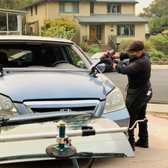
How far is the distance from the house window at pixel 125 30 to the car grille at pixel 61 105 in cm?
4394

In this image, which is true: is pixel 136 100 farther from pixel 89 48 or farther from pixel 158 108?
pixel 89 48

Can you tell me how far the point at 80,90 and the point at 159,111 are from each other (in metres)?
4.71

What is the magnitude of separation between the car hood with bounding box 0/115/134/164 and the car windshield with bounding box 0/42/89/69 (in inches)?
133

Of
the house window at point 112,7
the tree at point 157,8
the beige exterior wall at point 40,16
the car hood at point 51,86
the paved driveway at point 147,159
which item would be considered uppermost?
the tree at point 157,8

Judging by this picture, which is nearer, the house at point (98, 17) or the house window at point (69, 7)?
the house at point (98, 17)

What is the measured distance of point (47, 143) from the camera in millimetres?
2781

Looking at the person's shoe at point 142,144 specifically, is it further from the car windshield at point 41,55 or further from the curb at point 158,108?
the curb at point 158,108

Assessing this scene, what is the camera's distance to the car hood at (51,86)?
4.65 meters

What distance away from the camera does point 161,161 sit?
5.25 metres

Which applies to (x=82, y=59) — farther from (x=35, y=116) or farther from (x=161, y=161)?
(x=35, y=116)

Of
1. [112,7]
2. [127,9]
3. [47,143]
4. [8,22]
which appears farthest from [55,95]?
[127,9]

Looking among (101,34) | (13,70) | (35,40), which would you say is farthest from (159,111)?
(101,34)

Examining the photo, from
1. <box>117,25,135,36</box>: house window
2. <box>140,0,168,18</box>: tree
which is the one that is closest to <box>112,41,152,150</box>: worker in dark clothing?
<box>117,25,135,36</box>: house window

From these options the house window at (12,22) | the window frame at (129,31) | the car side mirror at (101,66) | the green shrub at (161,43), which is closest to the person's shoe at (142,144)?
the car side mirror at (101,66)
